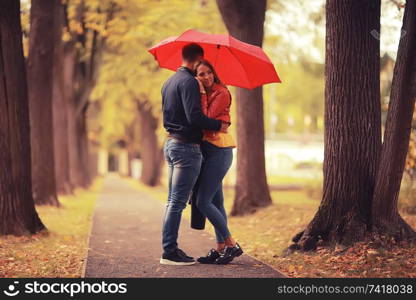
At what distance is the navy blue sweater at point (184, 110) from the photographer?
6.66 m

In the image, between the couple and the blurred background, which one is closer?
the couple

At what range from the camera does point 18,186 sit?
9.92 meters

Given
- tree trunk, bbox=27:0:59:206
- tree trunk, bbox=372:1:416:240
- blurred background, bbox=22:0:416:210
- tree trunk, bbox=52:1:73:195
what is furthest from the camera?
tree trunk, bbox=52:1:73:195

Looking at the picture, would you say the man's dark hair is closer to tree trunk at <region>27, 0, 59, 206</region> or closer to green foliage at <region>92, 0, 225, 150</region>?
tree trunk at <region>27, 0, 59, 206</region>

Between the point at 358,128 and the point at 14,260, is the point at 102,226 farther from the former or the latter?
the point at 358,128

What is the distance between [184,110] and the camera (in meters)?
6.82

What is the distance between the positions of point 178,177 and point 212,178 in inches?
15.3

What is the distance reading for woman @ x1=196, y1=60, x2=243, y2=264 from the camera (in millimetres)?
6953

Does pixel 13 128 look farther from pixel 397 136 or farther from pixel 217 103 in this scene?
pixel 397 136

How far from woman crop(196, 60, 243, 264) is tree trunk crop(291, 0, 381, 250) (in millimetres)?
1650

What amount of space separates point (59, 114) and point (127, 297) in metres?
16.2

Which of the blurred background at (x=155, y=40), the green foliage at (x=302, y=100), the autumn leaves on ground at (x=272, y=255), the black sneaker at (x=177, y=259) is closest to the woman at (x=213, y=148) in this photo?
the black sneaker at (x=177, y=259)

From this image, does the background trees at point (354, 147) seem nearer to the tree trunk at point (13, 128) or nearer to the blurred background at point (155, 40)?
the blurred background at point (155, 40)

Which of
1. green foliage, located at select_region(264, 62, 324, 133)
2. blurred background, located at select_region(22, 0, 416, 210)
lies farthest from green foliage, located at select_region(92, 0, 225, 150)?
green foliage, located at select_region(264, 62, 324, 133)
